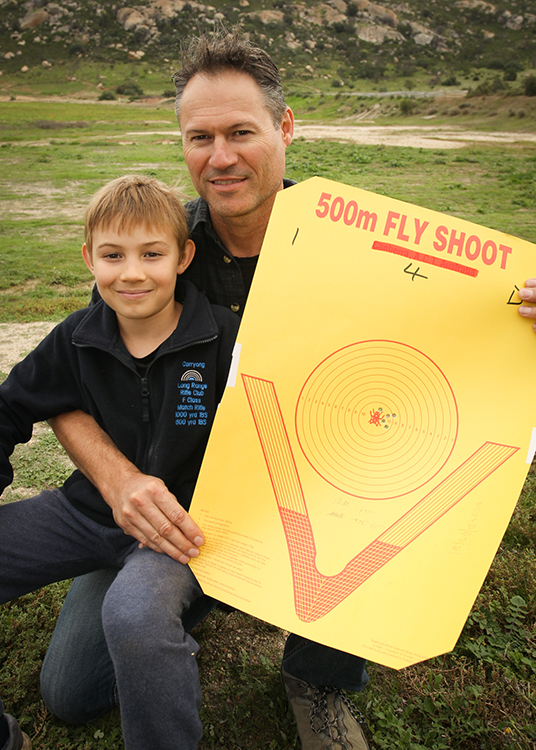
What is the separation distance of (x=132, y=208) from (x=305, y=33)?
314ft

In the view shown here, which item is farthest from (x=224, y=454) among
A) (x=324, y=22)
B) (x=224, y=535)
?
(x=324, y=22)

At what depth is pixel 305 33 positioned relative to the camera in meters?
79.9

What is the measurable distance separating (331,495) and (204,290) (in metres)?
0.97

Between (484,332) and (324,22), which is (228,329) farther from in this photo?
(324,22)

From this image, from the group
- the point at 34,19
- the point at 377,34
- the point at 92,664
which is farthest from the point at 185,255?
the point at 377,34

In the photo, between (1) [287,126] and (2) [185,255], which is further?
(1) [287,126]

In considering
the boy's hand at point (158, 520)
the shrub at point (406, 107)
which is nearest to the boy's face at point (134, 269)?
the boy's hand at point (158, 520)

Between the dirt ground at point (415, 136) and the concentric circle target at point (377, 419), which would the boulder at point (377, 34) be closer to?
the dirt ground at point (415, 136)

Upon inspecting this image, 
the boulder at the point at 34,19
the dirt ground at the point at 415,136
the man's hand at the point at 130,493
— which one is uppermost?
the boulder at the point at 34,19

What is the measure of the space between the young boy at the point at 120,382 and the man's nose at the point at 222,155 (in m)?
0.22

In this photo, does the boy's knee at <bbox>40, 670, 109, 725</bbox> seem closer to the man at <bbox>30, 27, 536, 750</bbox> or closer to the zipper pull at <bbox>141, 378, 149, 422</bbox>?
the man at <bbox>30, 27, 536, 750</bbox>

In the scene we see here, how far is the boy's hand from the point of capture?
1.21 metres

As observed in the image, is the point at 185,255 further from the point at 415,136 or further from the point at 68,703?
the point at 415,136

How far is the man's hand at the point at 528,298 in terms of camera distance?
45.6 inches
